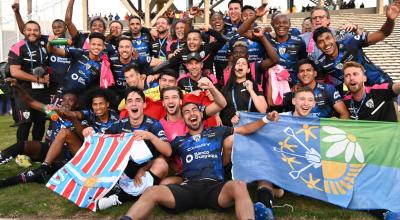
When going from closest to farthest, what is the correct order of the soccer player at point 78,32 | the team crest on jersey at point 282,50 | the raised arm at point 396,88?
1. the raised arm at point 396,88
2. the team crest on jersey at point 282,50
3. the soccer player at point 78,32

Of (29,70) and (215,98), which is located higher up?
(29,70)

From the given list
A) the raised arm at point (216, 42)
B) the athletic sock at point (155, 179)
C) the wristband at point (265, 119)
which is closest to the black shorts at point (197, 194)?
the athletic sock at point (155, 179)

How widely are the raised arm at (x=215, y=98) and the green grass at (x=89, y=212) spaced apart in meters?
1.37

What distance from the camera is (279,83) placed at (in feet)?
19.6

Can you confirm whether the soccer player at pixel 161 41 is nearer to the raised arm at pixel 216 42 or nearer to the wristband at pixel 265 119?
the raised arm at pixel 216 42

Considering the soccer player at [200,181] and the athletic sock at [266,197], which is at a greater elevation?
the soccer player at [200,181]

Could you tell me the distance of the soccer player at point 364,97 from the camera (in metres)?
5.12

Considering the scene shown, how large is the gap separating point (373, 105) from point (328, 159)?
3.31 feet

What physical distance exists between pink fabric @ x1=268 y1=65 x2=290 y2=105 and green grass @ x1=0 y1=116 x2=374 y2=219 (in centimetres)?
146

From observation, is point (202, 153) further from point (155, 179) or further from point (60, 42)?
point (60, 42)

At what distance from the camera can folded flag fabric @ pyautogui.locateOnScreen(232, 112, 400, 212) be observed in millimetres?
4621

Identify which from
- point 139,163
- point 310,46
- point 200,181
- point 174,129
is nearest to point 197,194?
point 200,181

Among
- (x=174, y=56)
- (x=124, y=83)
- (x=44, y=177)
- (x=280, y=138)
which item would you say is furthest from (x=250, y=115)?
(x=44, y=177)

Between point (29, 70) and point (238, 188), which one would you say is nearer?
point (238, 188)
